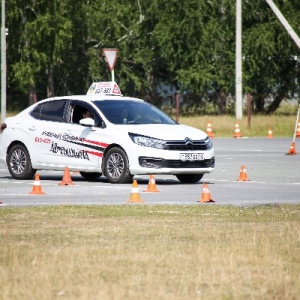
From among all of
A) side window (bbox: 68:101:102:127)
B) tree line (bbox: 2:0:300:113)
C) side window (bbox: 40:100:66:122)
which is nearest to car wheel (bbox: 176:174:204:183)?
side window (bbox: 68:101:102:127)

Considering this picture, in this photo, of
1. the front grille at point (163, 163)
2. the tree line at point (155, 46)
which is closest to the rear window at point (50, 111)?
the front grille at point (163, 163)

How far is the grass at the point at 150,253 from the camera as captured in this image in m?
10.2

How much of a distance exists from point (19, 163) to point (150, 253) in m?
13.3

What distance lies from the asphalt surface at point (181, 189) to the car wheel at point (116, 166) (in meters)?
0.18

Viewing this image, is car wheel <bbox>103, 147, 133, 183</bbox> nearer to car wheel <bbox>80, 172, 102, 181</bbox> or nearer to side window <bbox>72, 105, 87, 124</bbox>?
side window <bbox>72, 105, 87, 124</bbox>

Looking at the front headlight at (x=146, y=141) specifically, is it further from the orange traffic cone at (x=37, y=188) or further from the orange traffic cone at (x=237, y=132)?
the orange traffic cone at (x=237, y=132)

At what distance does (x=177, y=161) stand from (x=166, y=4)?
42722 millimetres

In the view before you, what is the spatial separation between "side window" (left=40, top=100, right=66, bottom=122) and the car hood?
163 centimetres

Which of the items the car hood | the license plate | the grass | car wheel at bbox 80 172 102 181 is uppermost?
the car hood

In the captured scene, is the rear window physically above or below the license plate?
above

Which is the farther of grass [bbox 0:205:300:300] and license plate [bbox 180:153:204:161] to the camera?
license plate [bbox 180:153:204:161]

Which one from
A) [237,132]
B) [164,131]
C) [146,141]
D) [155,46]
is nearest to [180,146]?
[164,131]

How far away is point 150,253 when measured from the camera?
12.5 metres

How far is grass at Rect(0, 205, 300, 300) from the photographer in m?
10.2
